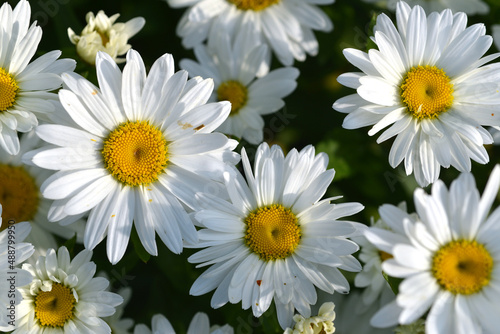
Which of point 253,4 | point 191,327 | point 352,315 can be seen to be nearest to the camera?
point 191,327

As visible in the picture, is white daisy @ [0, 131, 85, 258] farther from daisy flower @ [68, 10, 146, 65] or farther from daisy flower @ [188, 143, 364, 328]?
daisy flower @ [188, 143, 364, 328]

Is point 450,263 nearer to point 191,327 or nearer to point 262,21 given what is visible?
point 191,327

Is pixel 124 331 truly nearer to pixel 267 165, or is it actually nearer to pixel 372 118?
pixel 267 165

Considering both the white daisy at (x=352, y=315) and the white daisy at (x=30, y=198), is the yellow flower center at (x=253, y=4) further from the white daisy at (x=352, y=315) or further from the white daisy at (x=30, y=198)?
the white daisy at (x=352, y=315)

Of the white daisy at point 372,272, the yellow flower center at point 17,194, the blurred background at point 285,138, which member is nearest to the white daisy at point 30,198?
the yellow flower center at point 17,194

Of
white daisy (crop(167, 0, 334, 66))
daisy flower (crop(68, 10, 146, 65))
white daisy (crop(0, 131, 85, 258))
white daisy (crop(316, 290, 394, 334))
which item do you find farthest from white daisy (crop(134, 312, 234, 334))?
white daisy (crop(167, 0, 334, 66))

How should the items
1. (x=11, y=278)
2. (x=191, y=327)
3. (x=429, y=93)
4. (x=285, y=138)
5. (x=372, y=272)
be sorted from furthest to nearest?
1. (x=285, y=138)
2. (x=372, y=272)
3. (x=191, y=327)
4. (x=429, y=93)
5. (x=11, y=278)

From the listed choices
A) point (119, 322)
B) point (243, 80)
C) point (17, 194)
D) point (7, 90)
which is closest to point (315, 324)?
point (119, 322)
